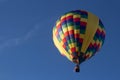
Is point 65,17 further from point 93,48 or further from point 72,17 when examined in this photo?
point 93,48

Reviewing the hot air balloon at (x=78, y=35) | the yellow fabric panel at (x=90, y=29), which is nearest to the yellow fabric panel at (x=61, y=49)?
the hot air balloon at (x=78, y=35)

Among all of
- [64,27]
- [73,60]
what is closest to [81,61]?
[73,60]

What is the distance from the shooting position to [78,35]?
69.1m

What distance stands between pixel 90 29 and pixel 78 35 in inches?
76.0

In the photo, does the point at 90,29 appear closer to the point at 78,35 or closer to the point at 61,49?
the point at 78,35

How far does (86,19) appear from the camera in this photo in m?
71.1

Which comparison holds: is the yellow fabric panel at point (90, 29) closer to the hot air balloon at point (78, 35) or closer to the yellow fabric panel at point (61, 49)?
the hot air balloon at point (78, 35)

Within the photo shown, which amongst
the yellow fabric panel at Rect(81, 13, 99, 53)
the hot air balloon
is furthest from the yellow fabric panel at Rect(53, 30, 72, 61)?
the yellow fabric panel at Rect(81, 13, 99, 53)

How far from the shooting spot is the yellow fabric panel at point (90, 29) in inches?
2697

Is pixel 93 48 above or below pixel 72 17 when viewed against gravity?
below

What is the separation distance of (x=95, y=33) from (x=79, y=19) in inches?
110

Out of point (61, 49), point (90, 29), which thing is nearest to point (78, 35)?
point (90, 29)

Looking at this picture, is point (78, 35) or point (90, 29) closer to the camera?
point (78, 35)

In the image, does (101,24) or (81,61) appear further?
(101,24)
